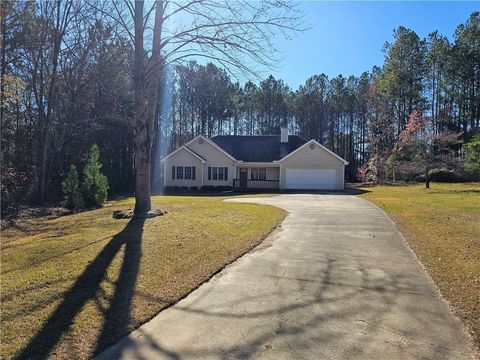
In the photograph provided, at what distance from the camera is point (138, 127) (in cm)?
1198

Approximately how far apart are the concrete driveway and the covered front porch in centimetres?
2791

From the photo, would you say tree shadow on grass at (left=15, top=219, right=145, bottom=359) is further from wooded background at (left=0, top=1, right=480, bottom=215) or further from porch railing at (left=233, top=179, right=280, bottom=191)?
porch railing at (left=233, top=179, right=280, bottom=191)

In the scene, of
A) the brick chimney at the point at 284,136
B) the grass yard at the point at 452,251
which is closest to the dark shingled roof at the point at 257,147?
the brick chimney at the point at 284,136

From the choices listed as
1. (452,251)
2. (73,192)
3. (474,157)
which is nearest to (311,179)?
(474,157)

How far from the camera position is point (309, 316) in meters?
4.50

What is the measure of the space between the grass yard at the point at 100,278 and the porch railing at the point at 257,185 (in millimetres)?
24596

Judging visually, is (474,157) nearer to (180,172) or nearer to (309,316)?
(180,172)

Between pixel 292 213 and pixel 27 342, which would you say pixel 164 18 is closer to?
pixel 292 213

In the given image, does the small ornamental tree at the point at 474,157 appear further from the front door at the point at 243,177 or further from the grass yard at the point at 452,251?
the front door at the point at 243,177

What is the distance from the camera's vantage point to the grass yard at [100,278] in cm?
390

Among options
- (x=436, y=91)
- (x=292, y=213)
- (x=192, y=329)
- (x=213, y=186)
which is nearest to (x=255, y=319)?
(x=192, y=329)

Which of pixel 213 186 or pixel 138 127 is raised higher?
pixel 138 127

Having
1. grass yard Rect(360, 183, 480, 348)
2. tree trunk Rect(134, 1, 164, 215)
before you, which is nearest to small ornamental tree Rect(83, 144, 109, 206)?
tree trunk Rect(134, 1, 164, 215)

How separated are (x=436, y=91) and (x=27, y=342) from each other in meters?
55.9
